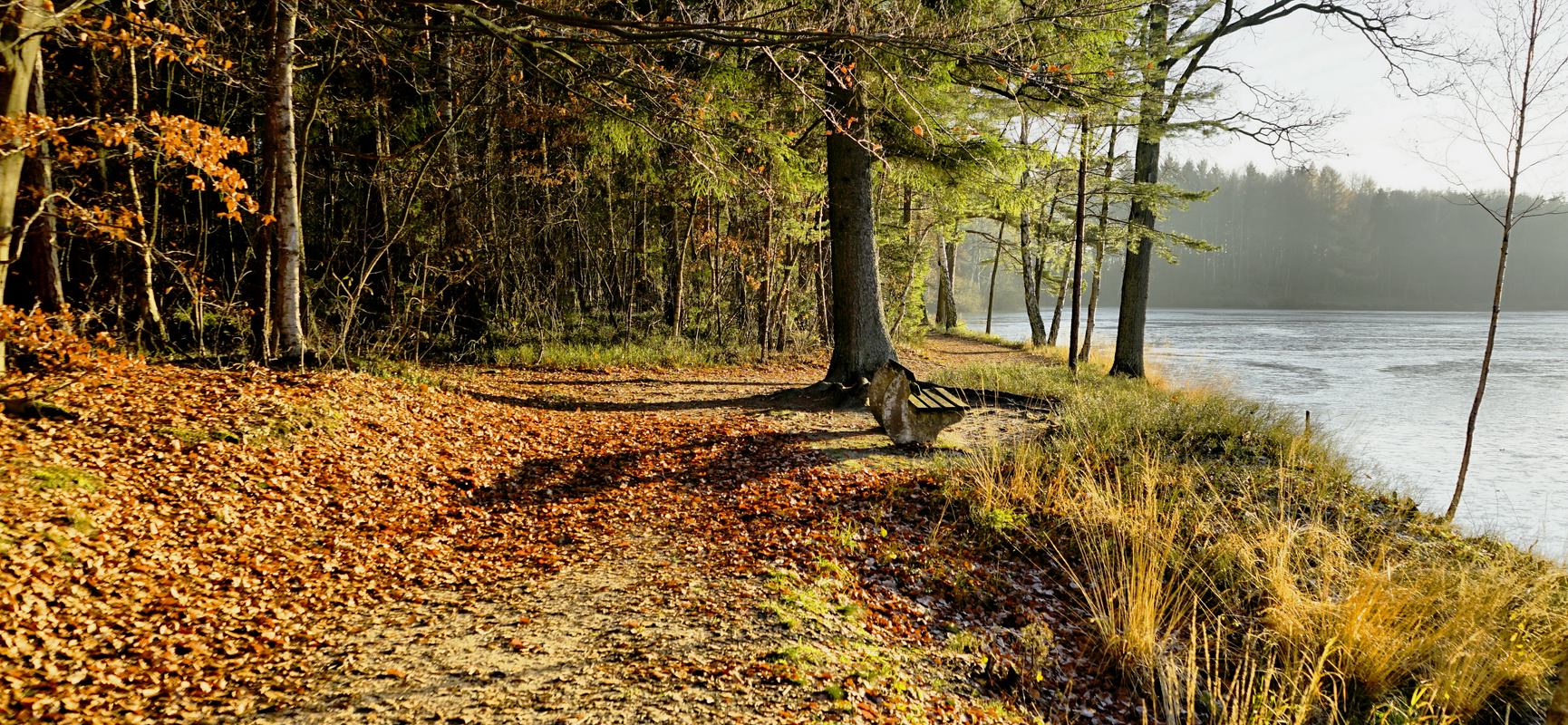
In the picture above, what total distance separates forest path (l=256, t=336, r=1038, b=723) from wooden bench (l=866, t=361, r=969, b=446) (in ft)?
7.39

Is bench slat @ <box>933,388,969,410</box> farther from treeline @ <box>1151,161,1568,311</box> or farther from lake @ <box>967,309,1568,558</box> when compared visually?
treeline @ <box>1151,161,1568,311</box>

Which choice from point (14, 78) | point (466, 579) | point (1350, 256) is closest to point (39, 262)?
point (14, 78)

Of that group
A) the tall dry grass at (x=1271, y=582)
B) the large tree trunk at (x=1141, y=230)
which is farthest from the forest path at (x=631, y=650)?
the large tree trunk at (x=1141, y=230)

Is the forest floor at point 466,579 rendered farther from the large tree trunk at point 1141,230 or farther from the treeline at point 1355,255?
the treeline at point 1355,255

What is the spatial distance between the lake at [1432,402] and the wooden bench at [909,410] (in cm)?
455

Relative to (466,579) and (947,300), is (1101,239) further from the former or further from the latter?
(466,579)

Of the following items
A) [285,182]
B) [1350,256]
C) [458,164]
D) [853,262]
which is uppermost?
[1350,256]

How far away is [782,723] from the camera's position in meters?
2.83

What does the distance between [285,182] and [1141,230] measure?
13.3m

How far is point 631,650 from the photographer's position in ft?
10.7

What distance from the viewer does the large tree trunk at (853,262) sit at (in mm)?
9211

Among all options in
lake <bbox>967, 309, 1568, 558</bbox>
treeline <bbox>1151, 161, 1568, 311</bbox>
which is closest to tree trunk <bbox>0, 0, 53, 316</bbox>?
lake <bbox>967, 309, 1568, 558</bbox>

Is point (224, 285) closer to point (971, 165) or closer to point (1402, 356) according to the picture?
point (971, 165)

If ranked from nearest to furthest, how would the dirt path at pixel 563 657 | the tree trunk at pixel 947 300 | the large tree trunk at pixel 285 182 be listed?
the dirt path at pixel 563 657 → the large tree trunk at pixel 285 182 → the tree trunk at pixel 947 300
